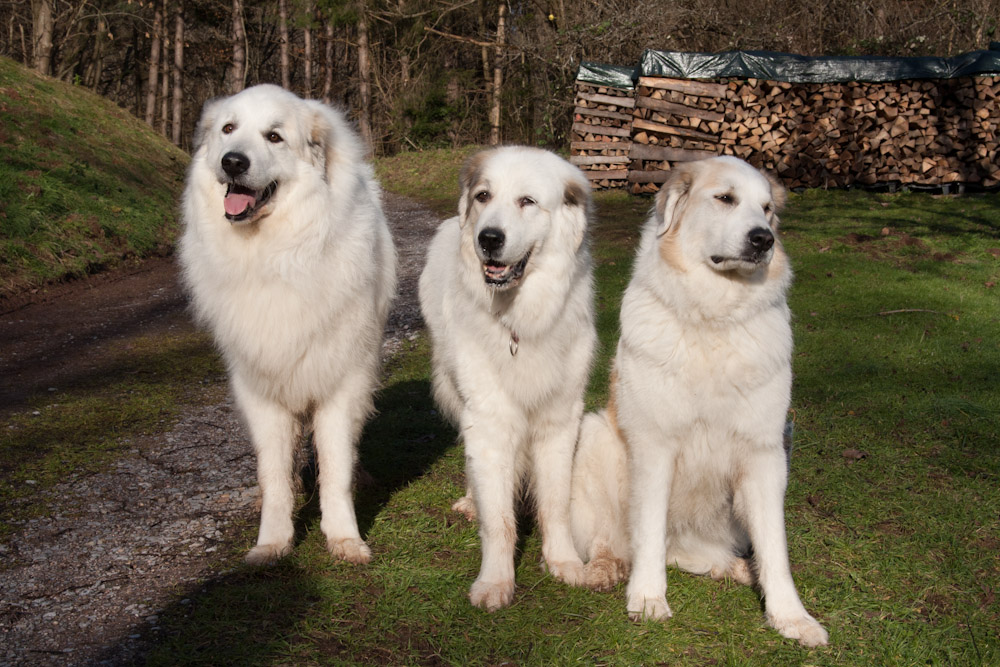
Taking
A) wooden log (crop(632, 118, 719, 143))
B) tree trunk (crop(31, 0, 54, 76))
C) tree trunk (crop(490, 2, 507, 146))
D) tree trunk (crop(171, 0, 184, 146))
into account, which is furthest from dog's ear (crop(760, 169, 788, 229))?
tree trunk (crop(171, 0, 184, 146))

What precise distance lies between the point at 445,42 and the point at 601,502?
22.1 meters

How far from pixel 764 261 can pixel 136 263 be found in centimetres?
891

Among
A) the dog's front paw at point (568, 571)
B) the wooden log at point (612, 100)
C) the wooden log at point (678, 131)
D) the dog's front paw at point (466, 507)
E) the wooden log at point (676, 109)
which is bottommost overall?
the dog's front paw at point (466, 507)

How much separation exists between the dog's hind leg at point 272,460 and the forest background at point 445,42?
15987 millimetres

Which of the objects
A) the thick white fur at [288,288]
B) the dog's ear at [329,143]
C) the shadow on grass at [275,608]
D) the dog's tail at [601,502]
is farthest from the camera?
the dog's ear at [329,143]

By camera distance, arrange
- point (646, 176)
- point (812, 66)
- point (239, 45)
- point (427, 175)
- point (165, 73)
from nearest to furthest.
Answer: point (812, 66) → point (646, 176) → point (427, 175) → point (239, 45) → point (165, 73)

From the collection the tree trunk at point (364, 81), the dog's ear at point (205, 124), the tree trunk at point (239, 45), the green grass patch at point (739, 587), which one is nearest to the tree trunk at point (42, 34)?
the tree trunk at point (239, 45)

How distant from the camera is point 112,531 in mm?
3775

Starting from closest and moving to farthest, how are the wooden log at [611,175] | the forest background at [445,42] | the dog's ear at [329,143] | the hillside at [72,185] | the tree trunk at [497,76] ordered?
the dog's ear at [329,143] → the hillside at [72,185] → the wooden log at [611,175] → the forest background at [445,42] → the tree trunk at [497,76]

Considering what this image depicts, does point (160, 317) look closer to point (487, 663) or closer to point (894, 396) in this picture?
point (487, 663)

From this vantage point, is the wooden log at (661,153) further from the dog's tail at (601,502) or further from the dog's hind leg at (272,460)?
the dog's hind leg at (272,460)

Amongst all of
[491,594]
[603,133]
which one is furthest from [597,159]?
[491,594]

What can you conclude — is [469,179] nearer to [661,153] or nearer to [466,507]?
[466,507]

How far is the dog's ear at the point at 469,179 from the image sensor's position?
343cm
